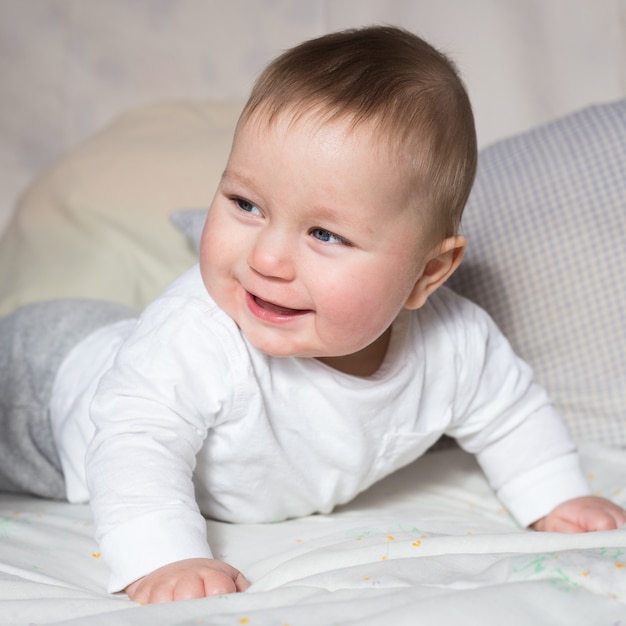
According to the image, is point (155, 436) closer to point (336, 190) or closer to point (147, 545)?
point (147, 545)

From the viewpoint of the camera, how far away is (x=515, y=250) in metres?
1.52

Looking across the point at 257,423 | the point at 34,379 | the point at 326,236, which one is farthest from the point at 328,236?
the point at 34,379

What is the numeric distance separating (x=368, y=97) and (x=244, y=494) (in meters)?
0.50

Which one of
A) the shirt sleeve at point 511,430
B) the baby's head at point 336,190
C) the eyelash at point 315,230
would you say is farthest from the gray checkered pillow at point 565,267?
the eyelash at point 315,230

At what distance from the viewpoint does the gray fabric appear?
52.4 inches

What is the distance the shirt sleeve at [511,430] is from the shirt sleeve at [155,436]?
365 millimetres

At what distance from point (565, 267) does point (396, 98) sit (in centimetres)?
60

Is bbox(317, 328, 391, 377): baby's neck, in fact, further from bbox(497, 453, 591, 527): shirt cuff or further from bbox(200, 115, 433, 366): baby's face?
bbox(497, 453, 591, 527): shirt cuff

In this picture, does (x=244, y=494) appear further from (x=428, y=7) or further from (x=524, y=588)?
(x=428, y=7)

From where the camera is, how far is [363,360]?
121 cm

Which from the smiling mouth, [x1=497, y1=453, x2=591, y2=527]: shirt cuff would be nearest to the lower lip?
the smiling mouth

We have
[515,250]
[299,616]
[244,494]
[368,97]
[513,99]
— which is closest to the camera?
[299,616]

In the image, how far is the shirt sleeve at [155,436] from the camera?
0.97 metres

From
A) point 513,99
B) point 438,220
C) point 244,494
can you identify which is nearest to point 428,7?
point 513,99
